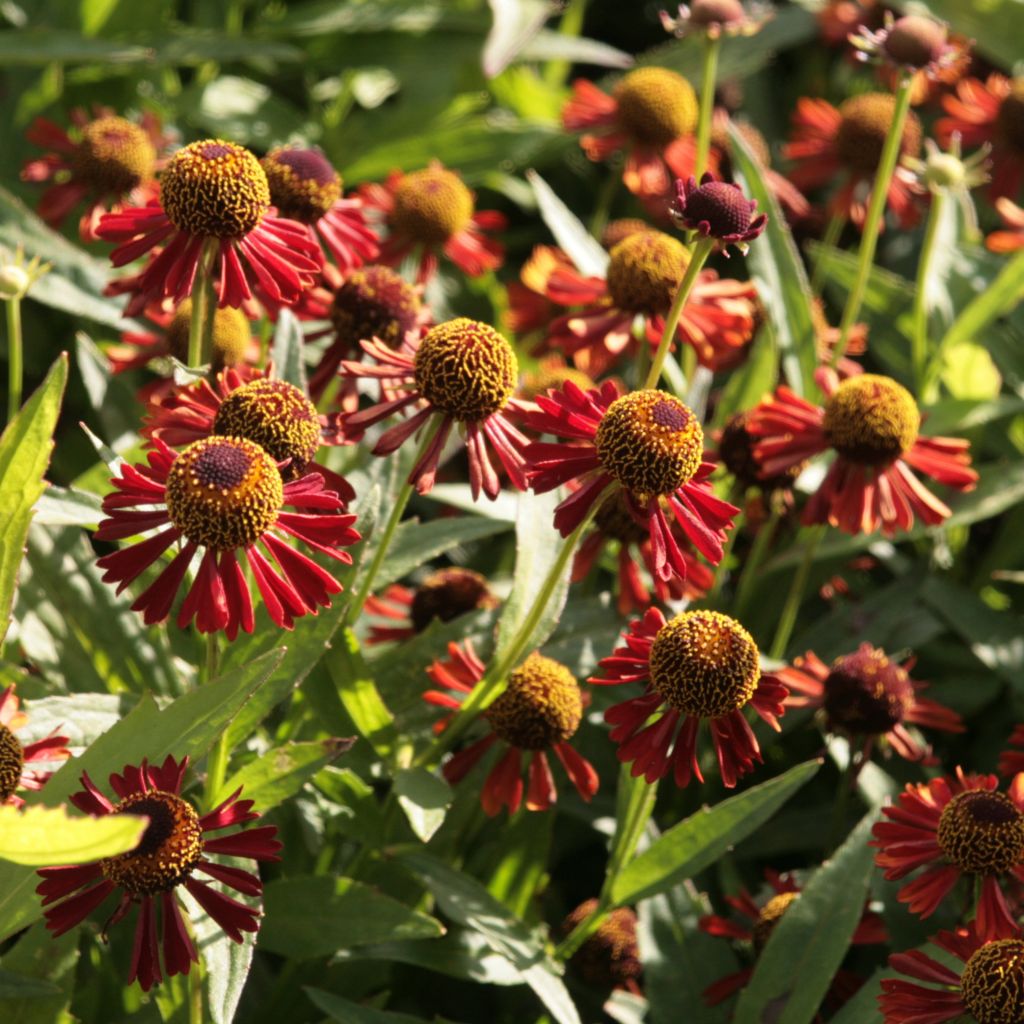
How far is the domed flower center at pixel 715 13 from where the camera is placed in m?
1.87

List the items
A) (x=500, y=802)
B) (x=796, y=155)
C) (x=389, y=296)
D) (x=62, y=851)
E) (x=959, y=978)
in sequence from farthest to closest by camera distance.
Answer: (x=796, y=155), (x=389, y=296), (x=500, y=802), (x=959, y=978), (x=62, y=851)

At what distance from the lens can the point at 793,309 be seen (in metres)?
A: 1.98

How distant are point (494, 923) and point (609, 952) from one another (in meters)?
0.23

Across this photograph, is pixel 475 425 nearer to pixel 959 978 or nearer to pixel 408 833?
pixel 408 833

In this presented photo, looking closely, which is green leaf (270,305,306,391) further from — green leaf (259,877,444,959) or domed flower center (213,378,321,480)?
green leaf (259,877,444,959)

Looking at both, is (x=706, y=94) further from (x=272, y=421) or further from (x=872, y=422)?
(x=272, y=421)

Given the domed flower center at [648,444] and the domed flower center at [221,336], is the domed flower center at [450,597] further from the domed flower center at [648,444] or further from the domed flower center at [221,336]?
the domed flower center at [648,444]

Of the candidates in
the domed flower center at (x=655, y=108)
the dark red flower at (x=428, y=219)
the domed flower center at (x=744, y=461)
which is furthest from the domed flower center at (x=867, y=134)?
the domed flower center at (x=744, y=461)

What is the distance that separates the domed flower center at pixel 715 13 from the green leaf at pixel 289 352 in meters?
0.69

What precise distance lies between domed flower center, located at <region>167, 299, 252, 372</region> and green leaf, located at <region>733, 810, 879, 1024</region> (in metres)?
0.86

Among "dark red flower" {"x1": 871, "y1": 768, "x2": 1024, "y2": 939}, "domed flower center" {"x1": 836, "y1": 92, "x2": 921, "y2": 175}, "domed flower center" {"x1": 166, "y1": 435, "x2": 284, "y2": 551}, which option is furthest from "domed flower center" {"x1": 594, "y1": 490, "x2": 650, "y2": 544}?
"domed flower center" {"x1": 836, "y1": 92, "x2": 921, "y2": 175}

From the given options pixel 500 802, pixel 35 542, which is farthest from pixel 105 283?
pixel 500 802

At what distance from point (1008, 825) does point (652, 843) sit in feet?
1.17

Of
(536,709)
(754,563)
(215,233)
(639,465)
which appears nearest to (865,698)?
(754,563)
